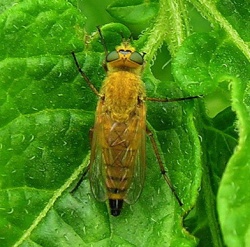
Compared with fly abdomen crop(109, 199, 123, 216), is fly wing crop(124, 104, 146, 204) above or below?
above

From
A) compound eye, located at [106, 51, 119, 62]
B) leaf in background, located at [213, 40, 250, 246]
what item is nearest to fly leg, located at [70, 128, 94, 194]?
compound eye, located at [106, 51, 119, 62]

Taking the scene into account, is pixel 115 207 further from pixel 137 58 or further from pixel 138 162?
pixel 137 58

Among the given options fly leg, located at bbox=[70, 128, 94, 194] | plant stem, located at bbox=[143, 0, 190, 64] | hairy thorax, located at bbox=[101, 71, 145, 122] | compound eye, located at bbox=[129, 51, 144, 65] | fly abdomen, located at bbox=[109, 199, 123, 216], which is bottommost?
fly abdomen, located at bbox=[109, 199, 123, 216]

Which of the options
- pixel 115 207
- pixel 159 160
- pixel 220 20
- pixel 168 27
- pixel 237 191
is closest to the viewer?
pixel 237 191

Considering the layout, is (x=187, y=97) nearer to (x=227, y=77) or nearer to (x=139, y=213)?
(x=227, y=77)

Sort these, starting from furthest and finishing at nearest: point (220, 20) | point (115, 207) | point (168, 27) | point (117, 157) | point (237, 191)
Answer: point (168, 27)
point (220, 20)
point (117, 157)
point (115, 207)
point (237, 191)

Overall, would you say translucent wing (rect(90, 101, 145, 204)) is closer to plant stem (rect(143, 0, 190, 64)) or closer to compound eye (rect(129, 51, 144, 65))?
compound eye (rect(129, 51, 144, 65))

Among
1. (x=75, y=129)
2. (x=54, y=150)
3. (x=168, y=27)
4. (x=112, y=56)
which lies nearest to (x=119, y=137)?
(x=75, y=129)

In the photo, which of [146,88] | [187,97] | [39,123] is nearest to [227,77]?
[187,97]

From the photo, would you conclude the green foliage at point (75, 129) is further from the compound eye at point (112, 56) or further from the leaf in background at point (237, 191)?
the leaf in background at point (237, 191)
